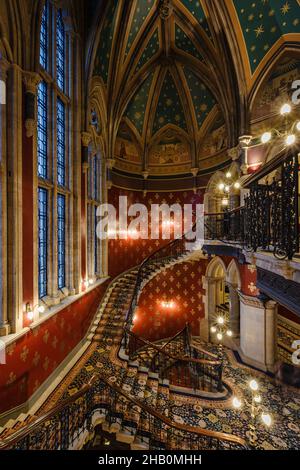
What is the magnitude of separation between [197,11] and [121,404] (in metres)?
13.4

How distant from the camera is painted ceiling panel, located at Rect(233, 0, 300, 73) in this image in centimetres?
657

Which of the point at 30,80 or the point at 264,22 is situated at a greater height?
the point at 264,22

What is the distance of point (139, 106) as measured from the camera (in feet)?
39.2

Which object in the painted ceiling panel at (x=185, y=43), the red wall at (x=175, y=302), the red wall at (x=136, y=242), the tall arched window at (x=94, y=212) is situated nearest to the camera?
the tall arched window at (x=94, y=212)

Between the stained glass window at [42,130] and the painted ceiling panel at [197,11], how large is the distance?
697 centimetres

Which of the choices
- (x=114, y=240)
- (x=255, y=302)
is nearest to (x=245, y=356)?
(x=255, y=302)

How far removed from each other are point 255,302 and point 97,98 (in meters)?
10.5

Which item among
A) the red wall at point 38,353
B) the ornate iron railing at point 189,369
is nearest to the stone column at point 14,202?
the red wall at point 38,353

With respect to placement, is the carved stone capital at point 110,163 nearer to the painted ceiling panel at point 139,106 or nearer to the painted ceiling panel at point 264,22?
the painted ceiling panel at point 139,106

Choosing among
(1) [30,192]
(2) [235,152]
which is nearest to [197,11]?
(2) [235,152]

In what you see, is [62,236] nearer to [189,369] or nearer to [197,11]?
[189,369]

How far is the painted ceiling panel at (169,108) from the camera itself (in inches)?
463

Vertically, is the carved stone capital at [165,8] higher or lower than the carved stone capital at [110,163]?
Answer: higher

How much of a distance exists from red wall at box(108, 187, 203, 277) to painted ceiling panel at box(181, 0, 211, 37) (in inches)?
274
